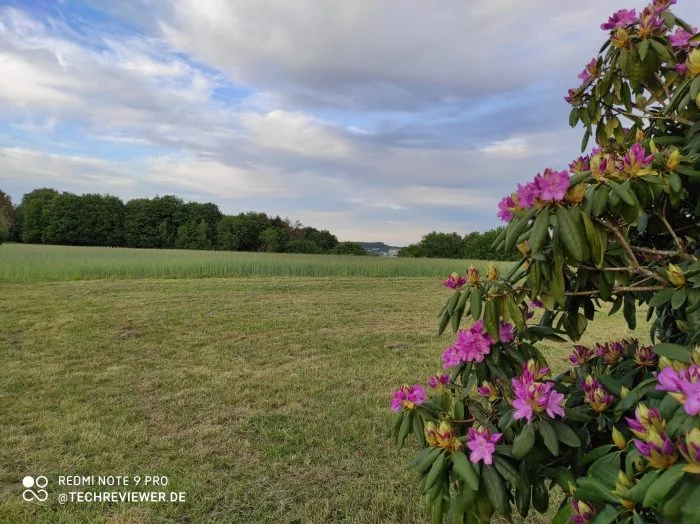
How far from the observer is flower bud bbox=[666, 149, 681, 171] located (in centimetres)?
95

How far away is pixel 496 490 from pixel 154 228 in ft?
127

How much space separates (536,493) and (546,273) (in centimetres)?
57

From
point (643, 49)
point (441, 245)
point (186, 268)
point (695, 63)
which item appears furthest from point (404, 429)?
point (441, 245)

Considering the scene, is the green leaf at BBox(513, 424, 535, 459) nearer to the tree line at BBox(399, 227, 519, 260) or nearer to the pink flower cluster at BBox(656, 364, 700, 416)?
the pink flower cluster at BBox(656, 364, 700, 416)

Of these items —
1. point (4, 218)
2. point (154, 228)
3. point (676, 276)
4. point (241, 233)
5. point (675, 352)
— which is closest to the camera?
point (675, 352)

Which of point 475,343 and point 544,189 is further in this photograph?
point 475,343

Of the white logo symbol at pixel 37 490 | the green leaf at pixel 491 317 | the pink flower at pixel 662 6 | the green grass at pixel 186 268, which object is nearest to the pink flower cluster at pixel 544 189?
the green leaf at pixel 491 317

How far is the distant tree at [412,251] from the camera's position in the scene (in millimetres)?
35269

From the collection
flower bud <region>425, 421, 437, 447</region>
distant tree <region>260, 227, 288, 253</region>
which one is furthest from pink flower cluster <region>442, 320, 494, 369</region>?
distant tree <region>260, 227, 288, 253</region>

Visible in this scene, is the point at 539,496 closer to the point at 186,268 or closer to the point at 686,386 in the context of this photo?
the point at 686,386

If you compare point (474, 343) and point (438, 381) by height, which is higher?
point (474, 343)

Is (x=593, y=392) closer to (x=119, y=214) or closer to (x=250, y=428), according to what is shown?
(x=250, y=428)

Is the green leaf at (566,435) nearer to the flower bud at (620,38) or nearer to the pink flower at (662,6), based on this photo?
the flower bud at (620,38)

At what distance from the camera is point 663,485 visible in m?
0.61
